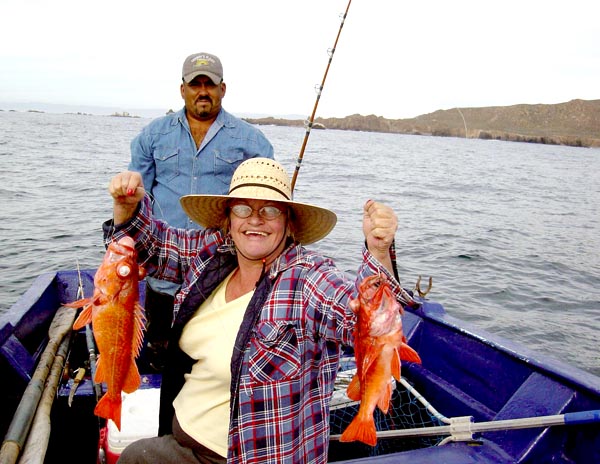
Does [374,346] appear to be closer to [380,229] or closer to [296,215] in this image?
[380,229]

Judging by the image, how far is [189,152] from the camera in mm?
4598

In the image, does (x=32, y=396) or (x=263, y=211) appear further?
(x=32, y=396)

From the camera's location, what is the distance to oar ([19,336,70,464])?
3.11 m

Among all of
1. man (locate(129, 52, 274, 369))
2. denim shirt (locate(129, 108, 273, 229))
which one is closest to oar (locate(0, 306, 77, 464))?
man (locate(129, 52, 274, 369))

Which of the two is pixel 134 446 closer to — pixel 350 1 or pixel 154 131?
pixel 154 131

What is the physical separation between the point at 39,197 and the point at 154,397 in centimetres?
1648

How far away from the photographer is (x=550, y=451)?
3404mm

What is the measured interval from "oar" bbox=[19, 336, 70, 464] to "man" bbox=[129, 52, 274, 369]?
904 millimetres

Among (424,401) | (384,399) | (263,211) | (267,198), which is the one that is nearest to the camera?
(384,399)

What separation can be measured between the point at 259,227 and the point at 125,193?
2.41 feet

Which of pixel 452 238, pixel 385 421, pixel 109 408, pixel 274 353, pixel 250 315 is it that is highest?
pixel 250 315

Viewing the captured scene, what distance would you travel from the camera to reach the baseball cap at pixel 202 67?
4.36m

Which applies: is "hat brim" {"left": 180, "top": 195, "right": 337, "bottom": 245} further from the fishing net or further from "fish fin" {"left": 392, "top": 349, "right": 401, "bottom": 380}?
the fishing net

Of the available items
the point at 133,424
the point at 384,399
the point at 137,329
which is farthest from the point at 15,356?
the point at 384,399
